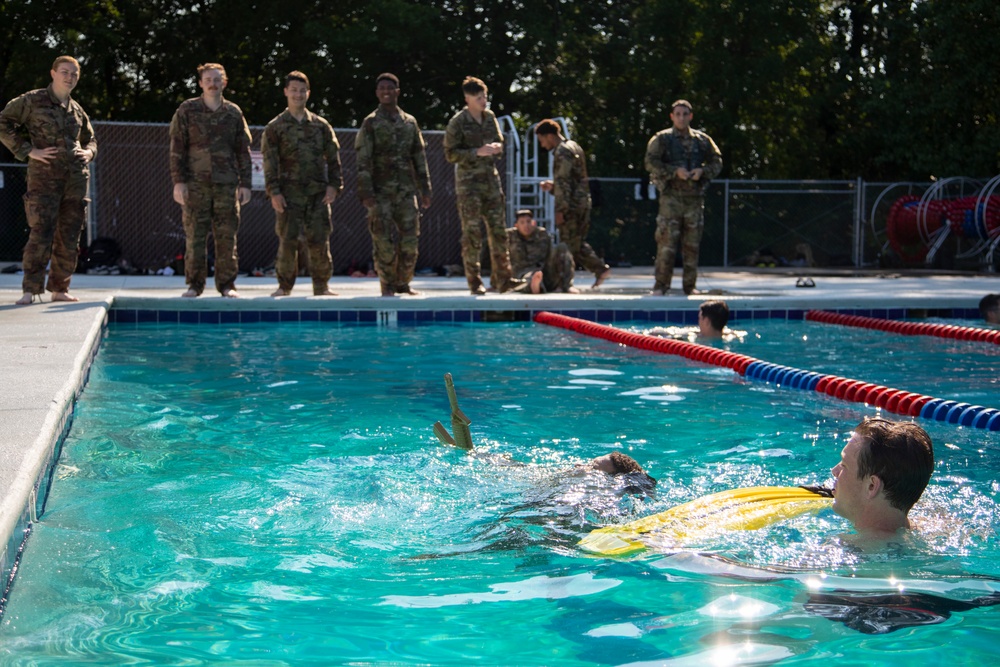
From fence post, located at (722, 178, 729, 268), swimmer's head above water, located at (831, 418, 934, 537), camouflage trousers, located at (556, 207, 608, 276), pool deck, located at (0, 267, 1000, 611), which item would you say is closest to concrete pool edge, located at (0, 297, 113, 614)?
pool deck, located at (0, 267, 1000, 611)

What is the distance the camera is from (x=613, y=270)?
20547mm

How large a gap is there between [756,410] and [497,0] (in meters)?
21.8

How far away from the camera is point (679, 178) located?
12422 millimetres

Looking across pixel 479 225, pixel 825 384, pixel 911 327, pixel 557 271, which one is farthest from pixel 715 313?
pixel 557 271

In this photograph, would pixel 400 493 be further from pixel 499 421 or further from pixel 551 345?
pixel 551 345

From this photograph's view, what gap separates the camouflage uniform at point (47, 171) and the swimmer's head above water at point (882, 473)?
26.0 feet

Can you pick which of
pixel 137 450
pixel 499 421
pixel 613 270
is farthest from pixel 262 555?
pixel 613 270

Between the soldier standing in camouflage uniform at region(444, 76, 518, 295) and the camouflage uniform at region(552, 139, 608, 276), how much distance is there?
1.61 metres

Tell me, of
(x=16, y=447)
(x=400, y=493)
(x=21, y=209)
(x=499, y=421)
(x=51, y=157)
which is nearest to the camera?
(x=16, y=447)

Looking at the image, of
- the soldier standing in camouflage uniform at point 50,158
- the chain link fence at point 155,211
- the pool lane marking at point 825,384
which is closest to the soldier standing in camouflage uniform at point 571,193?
the pool lane marking at point 825,384

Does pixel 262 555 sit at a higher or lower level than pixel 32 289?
lower

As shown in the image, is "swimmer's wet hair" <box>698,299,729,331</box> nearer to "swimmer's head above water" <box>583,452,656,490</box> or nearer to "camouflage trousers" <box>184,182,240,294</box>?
"camouflage trousers" <box>184,182,240,294</box>

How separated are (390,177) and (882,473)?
341 inches

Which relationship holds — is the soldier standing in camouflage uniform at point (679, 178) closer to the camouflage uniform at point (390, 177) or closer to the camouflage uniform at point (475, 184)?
the camouflage uniform at point (475, 184)
